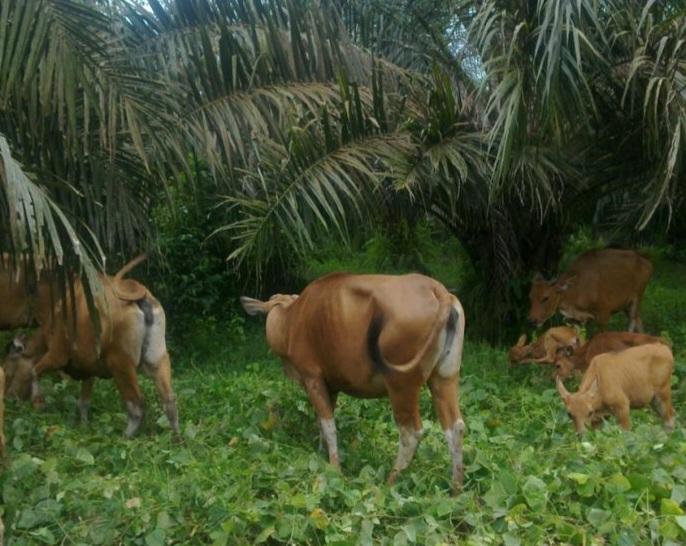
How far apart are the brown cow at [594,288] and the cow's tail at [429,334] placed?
4.10 meters

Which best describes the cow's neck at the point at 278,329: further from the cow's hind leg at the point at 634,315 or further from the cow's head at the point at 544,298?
the cow's hind leg at the point at 634,315

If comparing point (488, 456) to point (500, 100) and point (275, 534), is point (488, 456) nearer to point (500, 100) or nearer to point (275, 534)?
point (275, 534)

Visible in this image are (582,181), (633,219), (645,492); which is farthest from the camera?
(633,219)

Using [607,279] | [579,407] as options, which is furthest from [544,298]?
[579,407]

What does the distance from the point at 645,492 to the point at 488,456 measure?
1009 mm

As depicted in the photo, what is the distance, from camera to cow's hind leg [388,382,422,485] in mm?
5633

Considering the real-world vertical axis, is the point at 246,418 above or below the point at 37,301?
below

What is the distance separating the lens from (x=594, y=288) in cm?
980

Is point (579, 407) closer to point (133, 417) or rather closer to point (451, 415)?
point (451, 415)

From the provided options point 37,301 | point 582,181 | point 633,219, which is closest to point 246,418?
point 37,301

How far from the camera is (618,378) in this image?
665 cm

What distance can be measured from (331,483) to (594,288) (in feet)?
17.1

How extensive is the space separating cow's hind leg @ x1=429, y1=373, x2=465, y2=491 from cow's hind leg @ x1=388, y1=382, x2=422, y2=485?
14 cm

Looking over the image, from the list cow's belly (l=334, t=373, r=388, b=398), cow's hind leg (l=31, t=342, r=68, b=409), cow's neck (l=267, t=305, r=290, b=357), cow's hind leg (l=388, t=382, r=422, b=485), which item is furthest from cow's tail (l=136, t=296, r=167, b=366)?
cow's hind leg (l=388, t=382, r=422, b=485)
